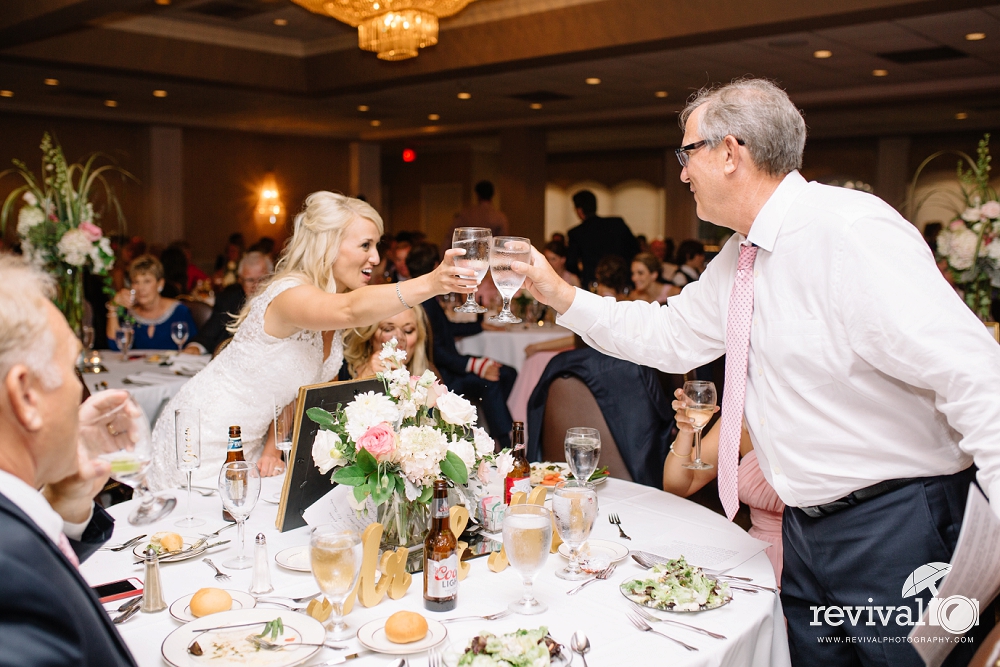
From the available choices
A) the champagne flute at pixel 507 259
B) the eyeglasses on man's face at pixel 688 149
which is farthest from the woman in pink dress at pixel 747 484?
the eyeglasses on man's face at pixel 688 149

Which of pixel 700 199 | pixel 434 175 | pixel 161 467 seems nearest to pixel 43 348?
pixel 700 199

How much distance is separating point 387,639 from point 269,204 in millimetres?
14615

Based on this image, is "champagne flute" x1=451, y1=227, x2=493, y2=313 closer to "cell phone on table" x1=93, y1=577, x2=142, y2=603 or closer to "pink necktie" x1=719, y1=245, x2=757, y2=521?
"pink necktie" x1=719, y1=245, x2=757, y2=521

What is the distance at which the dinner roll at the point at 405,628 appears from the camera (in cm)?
134

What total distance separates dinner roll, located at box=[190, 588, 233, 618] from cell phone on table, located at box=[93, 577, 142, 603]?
0.16 metres

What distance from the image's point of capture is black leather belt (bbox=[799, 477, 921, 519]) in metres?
1.68

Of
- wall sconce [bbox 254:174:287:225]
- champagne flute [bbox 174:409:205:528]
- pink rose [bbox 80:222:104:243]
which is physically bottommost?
champagne flute [bbox 174:409:205:528]

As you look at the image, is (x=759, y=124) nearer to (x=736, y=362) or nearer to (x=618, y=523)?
(x=736, y=362)

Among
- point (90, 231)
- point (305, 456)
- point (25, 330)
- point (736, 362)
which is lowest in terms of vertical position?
point (305, 456)

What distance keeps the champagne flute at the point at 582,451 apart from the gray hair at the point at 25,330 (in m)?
1.24

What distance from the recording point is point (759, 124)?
69.6 inches

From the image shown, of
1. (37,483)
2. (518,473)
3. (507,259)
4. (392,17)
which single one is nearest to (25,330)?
(37,483)

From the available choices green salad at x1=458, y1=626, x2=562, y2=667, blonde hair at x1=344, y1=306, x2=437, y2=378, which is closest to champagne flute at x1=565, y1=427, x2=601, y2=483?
green salad at x1=458, y1=626, x2=562, y2=667

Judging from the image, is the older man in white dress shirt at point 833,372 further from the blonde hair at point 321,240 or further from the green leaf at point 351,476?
the blonde hair at point 321,240
